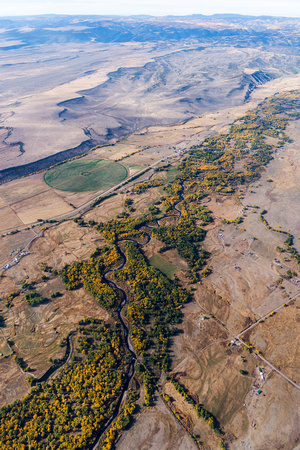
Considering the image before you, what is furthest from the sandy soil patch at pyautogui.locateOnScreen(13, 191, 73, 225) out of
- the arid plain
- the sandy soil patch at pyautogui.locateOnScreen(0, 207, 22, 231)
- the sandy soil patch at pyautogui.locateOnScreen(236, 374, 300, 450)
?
the sandy soil patch at pyautogui.locateOnScreen(236, 374, 300, 450)

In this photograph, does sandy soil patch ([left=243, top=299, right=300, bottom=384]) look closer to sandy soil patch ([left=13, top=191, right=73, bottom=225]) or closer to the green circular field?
sandy soil patch ([left=13, top=191, right=73, bottom=225])

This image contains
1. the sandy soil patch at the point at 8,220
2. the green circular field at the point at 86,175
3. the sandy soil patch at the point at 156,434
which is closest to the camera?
the sandy soil patch at the point at 156,434

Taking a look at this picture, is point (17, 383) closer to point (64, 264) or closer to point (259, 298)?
point (64, 264)

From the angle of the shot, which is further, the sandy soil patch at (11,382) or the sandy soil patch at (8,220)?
the sandy soil patch at (8,220)

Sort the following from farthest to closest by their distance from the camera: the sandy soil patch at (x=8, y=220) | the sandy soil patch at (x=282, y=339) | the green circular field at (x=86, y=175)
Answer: the green circular field at (x=86, y=175) → the sandy soil patch at (x=8, y=220) → the sandy soil patch at (x=282, y=339)

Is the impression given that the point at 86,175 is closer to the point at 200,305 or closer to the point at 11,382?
the point at 200,305

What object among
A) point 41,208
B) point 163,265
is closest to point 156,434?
point 163,265

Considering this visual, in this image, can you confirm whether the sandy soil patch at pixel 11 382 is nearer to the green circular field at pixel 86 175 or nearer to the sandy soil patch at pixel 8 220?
the sandy soil patch at pixel 8 220

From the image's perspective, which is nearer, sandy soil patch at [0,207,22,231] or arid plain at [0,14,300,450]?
arid plain at [0,14,300,450]

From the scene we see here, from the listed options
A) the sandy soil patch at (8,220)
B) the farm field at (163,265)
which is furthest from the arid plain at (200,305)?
the sandy soil patch at (8,220)
